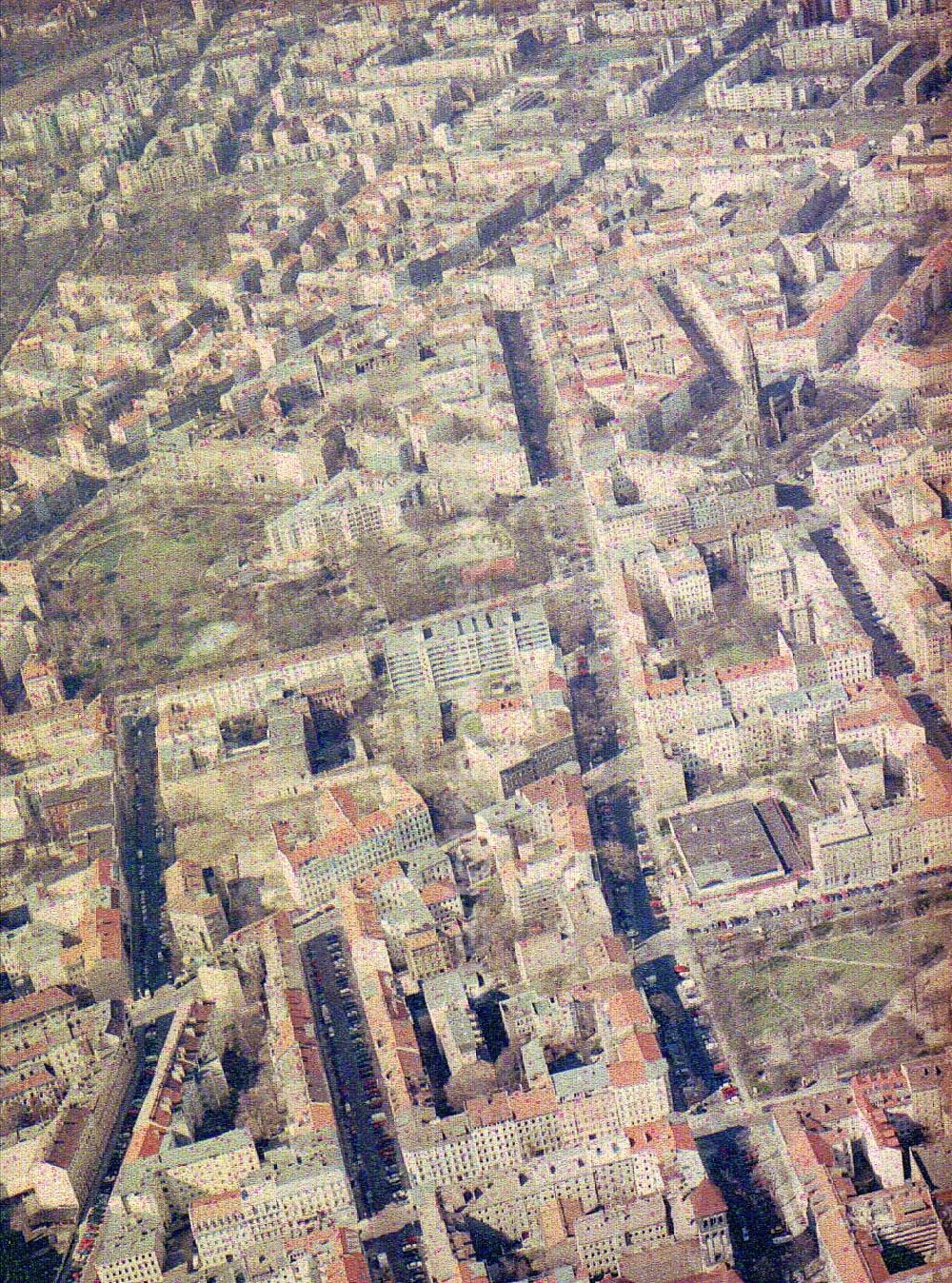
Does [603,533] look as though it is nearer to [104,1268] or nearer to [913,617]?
[913,617]

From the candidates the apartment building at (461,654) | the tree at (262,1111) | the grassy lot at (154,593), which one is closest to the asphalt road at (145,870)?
the grassy lot at (154,593)

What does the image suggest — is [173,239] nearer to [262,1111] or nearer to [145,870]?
[145,870]

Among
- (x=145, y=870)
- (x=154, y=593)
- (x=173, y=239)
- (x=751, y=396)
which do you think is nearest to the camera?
(x=145, y=870)

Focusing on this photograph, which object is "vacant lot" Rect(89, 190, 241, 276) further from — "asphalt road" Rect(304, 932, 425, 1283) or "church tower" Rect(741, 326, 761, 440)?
"asphalt road" Rect(304, 932, 425, 1283)

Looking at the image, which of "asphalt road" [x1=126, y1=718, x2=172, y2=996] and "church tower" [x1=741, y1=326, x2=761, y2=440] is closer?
"asphalt road" [x1=126, y1=718, x2=172, y2=996]

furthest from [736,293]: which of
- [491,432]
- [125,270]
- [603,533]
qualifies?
[125,270]

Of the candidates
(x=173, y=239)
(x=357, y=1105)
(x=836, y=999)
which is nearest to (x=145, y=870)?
(x=357, y=1105)

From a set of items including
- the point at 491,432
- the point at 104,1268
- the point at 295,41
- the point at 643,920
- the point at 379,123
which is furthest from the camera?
the point at 295,41

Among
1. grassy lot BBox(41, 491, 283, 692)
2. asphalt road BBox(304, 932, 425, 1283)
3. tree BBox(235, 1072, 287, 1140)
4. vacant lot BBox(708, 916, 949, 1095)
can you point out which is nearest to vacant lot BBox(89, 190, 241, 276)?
grassy lot BBox(41, 491, 283, 692)
